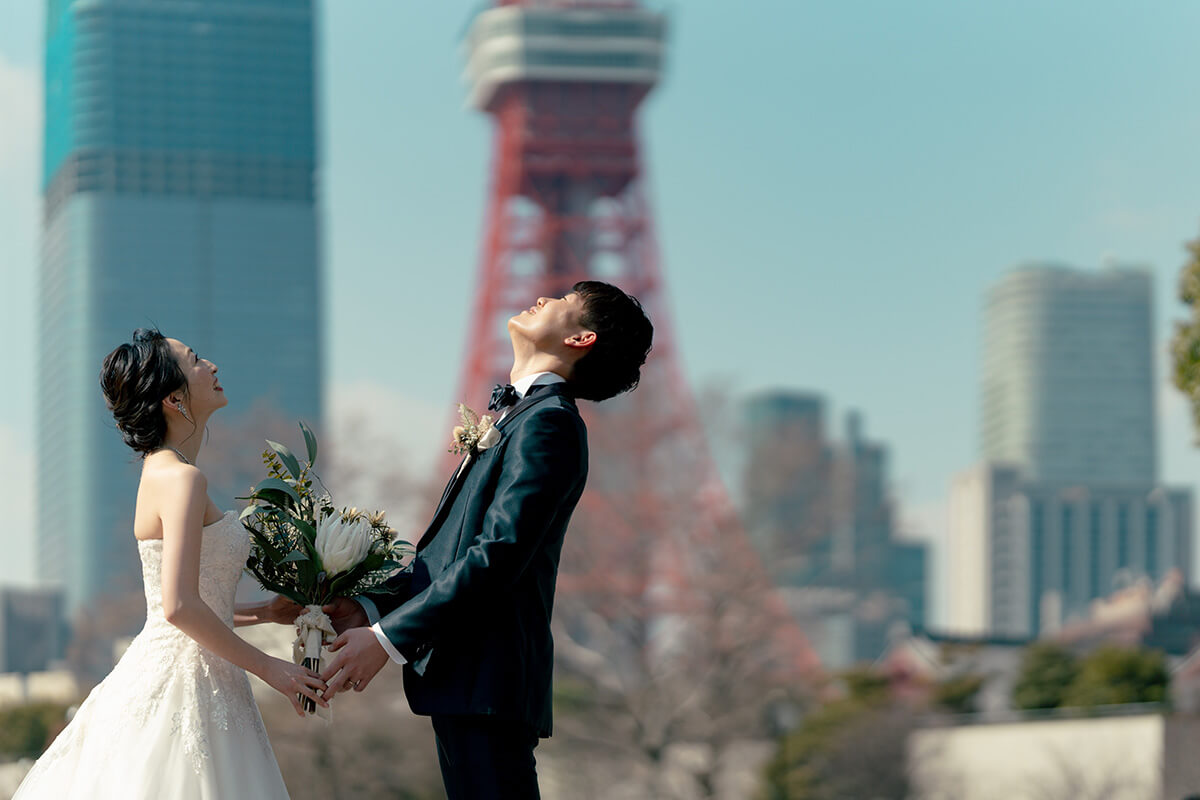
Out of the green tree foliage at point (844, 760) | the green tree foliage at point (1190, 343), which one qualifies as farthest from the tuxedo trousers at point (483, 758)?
the green tree foliage at point (844, 760)

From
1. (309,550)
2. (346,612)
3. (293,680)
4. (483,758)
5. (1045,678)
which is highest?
(309,550)

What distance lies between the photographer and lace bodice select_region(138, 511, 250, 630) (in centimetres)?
344

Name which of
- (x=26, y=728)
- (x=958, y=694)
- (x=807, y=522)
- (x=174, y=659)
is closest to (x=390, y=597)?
(x=174, y=659)

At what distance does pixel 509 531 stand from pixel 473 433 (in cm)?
30

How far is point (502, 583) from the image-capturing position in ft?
10.7

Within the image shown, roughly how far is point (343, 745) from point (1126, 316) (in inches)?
5924

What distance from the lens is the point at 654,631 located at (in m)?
20.9

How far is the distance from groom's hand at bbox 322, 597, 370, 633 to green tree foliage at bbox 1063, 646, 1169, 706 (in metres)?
19.5

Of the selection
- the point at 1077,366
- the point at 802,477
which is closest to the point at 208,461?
the point at 802,477

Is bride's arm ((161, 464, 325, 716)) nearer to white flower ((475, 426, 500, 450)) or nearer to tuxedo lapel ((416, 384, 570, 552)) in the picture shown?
tuxedo lapel ((416, 384, 570, 552))

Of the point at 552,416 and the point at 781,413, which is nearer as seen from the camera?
the point at 552,416

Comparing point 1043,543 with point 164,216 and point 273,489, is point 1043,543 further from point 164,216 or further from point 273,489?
point 273,489

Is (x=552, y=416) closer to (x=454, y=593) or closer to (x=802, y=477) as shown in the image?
(x=454, y=593)

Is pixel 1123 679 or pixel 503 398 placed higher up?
pixel 503 398
